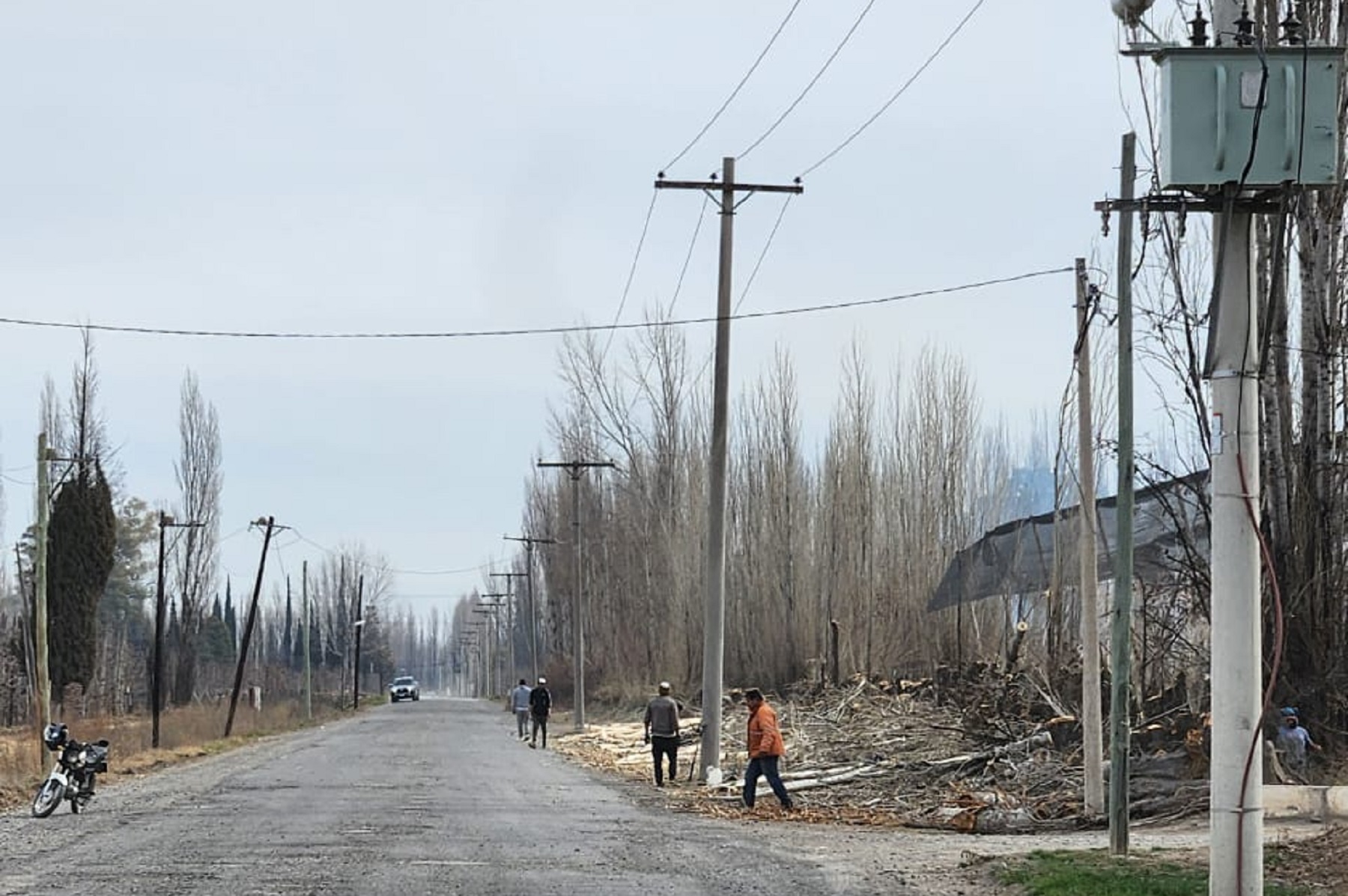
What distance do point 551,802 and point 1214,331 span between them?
1617 centimetres

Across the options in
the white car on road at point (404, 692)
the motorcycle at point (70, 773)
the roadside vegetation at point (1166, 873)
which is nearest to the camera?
the roadside vegetation at point (1166, 873)

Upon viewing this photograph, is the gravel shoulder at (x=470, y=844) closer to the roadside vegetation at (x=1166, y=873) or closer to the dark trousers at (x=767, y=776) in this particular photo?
the dark trousers at (x=767, y=776)

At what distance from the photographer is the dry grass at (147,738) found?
31.5 meters

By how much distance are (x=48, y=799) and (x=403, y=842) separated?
6.94 m

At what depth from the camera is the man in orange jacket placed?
23.0 meters

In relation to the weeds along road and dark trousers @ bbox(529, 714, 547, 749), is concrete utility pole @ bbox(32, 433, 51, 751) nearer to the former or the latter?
the weeds along road

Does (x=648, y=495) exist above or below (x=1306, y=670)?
above

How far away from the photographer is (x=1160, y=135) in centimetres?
→ 1079

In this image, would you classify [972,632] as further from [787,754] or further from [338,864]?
[338,864]

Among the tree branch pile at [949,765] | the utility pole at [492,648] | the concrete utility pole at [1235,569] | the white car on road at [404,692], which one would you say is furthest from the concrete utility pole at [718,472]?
the white car on road at [404,692]

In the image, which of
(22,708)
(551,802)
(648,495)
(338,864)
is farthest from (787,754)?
(22,708)

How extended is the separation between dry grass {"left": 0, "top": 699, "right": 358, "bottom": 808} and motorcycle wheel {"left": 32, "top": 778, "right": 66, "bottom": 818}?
11.2 feet

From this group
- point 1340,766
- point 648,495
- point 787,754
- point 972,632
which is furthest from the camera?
point 648,495

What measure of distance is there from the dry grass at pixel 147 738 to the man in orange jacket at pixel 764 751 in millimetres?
11067
